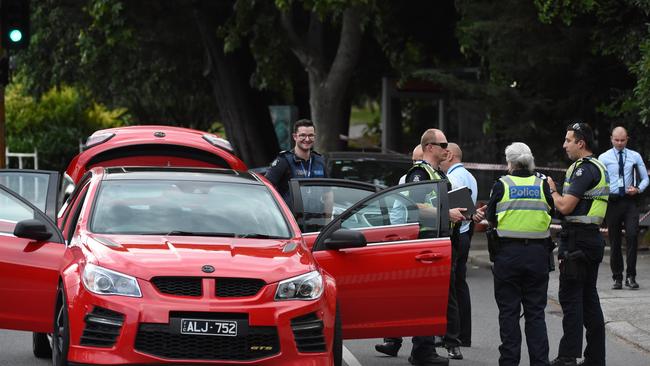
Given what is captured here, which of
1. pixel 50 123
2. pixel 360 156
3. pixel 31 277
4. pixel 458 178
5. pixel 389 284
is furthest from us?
pixel 50 123

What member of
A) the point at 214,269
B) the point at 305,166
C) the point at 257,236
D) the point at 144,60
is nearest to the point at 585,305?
the point at 257,236

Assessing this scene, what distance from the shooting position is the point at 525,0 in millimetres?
21062

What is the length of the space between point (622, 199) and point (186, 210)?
24.8ft

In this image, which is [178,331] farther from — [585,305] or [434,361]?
[585,305]

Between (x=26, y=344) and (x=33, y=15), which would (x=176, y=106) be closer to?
(x=33, y=15)

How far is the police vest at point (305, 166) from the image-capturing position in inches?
471

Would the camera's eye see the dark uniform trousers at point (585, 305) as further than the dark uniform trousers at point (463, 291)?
No

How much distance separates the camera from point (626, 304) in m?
14.2

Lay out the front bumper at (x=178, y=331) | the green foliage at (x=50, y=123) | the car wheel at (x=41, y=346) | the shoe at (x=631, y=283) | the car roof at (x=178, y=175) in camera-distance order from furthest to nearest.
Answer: the green foliage at (x=50, y=123), the shoe at (x=631, y=283), the car wheel at (x=41, y=346), the car roof at (x=178, y=175), the front bumper at (x=178, y=331)

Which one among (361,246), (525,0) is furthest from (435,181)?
(525,0)

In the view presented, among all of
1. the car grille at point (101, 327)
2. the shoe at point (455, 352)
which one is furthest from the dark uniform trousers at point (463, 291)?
the car grille at point (101, 327)

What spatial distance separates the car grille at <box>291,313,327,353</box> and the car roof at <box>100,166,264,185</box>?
5.78 ft

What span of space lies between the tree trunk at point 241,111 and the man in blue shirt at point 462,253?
63.6ft

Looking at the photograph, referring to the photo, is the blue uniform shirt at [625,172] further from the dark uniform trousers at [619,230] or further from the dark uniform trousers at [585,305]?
the dark uniform trousers at [585,305]
